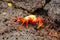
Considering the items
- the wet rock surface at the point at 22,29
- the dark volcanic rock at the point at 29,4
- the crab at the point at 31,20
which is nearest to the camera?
the wet rock surface at the point at 22,29

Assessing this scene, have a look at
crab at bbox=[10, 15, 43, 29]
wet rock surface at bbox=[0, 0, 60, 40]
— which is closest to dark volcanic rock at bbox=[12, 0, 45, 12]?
wet rock surface at bbox=[0, 0, 60, 40]

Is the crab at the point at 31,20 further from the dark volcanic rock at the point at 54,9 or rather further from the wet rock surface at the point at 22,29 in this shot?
the dark volcanic rock at the point at 54,9

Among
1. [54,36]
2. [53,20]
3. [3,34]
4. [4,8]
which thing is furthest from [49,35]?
[4,8]

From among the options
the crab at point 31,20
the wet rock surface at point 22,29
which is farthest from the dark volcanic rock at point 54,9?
the crab at point 31,20

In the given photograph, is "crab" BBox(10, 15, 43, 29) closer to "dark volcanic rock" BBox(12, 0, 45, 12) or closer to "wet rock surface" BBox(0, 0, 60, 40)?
"wet rock surface" BBox(0, 0, 60, 40)

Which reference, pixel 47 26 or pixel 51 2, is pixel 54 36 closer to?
pixel 47 26

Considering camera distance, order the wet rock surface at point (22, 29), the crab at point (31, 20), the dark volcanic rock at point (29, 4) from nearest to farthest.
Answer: the wet rock surface at point (22, 29), the crab at point (31, 20), the dark volcanic rock at point (29, 4)
